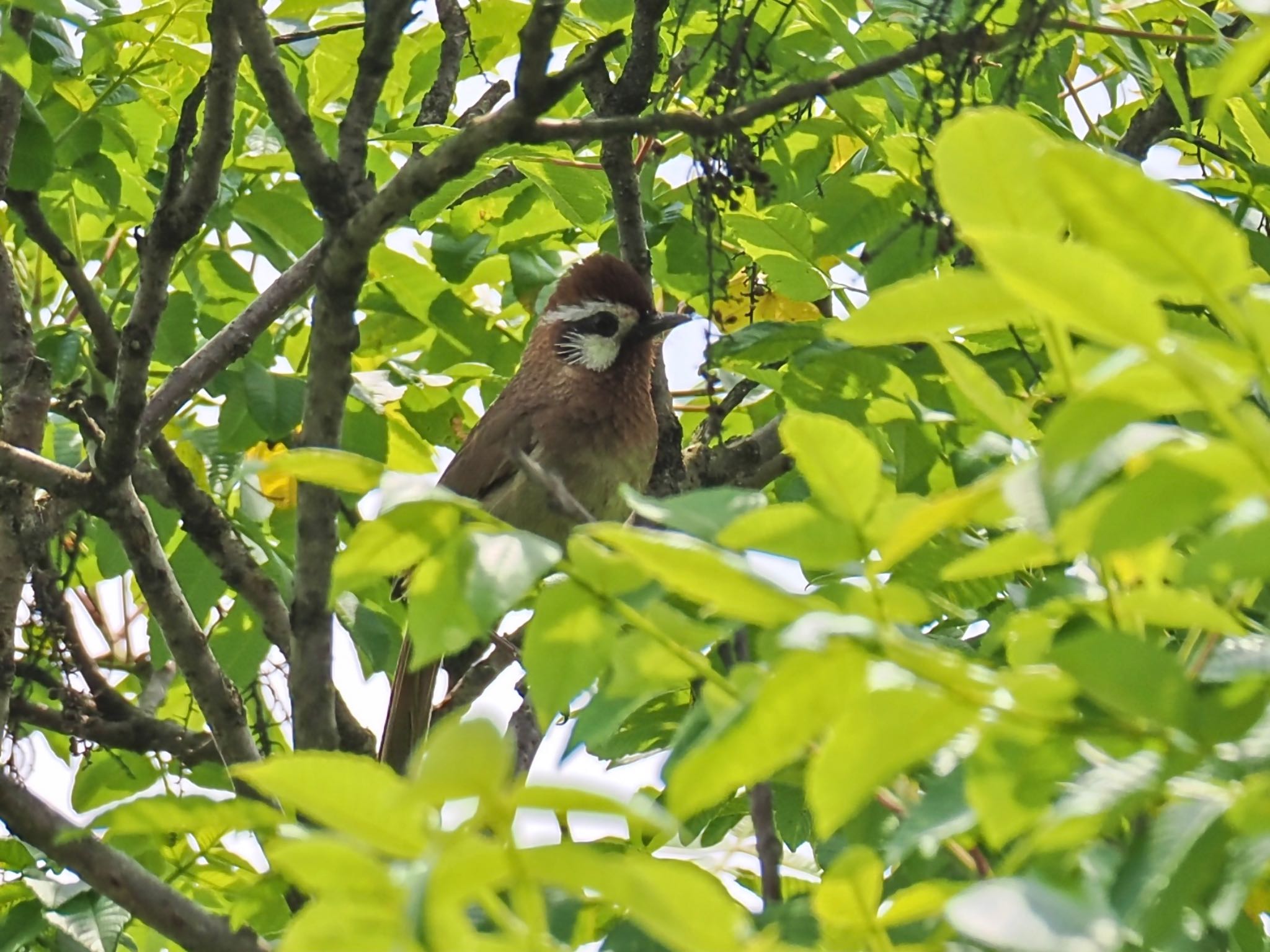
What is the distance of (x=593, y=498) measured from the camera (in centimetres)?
517

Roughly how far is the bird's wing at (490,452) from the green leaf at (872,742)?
3.92 meters

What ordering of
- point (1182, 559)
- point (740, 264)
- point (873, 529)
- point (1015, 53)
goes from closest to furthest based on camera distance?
point (873, 529)
point (1182, 559)
point (1015, 53)
point (740, 264)

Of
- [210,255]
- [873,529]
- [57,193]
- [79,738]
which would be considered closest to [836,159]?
[210,255]

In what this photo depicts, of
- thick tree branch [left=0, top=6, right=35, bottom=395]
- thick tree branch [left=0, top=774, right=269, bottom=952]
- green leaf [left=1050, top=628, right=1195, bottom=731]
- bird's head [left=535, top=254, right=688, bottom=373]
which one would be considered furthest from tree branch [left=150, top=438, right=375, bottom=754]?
green leaf [left=1050, top=628, right=1195, bottom=731]

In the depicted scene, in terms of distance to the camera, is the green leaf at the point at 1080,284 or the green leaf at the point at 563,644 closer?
the green leaf at the point at 1080,284

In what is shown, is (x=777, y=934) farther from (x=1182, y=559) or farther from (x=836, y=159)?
(x=836, y=159)

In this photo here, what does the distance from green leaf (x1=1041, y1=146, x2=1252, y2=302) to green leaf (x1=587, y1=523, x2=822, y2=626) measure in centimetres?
35

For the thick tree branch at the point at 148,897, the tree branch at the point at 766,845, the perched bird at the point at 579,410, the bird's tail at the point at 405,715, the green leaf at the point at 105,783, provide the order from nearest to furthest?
the tree branch at the point at 766,845, the thick tree branch at the point at 148,897, the green leaf at the point at 105,783, the bird's tail at the point at 405,715, the perched bird at the point at 579,410

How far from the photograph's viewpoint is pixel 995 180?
1294mm

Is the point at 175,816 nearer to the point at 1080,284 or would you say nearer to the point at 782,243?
the point at 1080,284

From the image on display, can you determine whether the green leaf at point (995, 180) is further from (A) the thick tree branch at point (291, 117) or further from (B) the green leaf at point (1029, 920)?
(A) the thick tree branch at point (291, 117)

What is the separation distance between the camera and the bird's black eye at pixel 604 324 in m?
5.29

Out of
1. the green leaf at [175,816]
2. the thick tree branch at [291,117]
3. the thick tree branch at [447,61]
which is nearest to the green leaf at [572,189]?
the thick tree branch at [447,61]

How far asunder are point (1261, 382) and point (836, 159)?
3254mm
